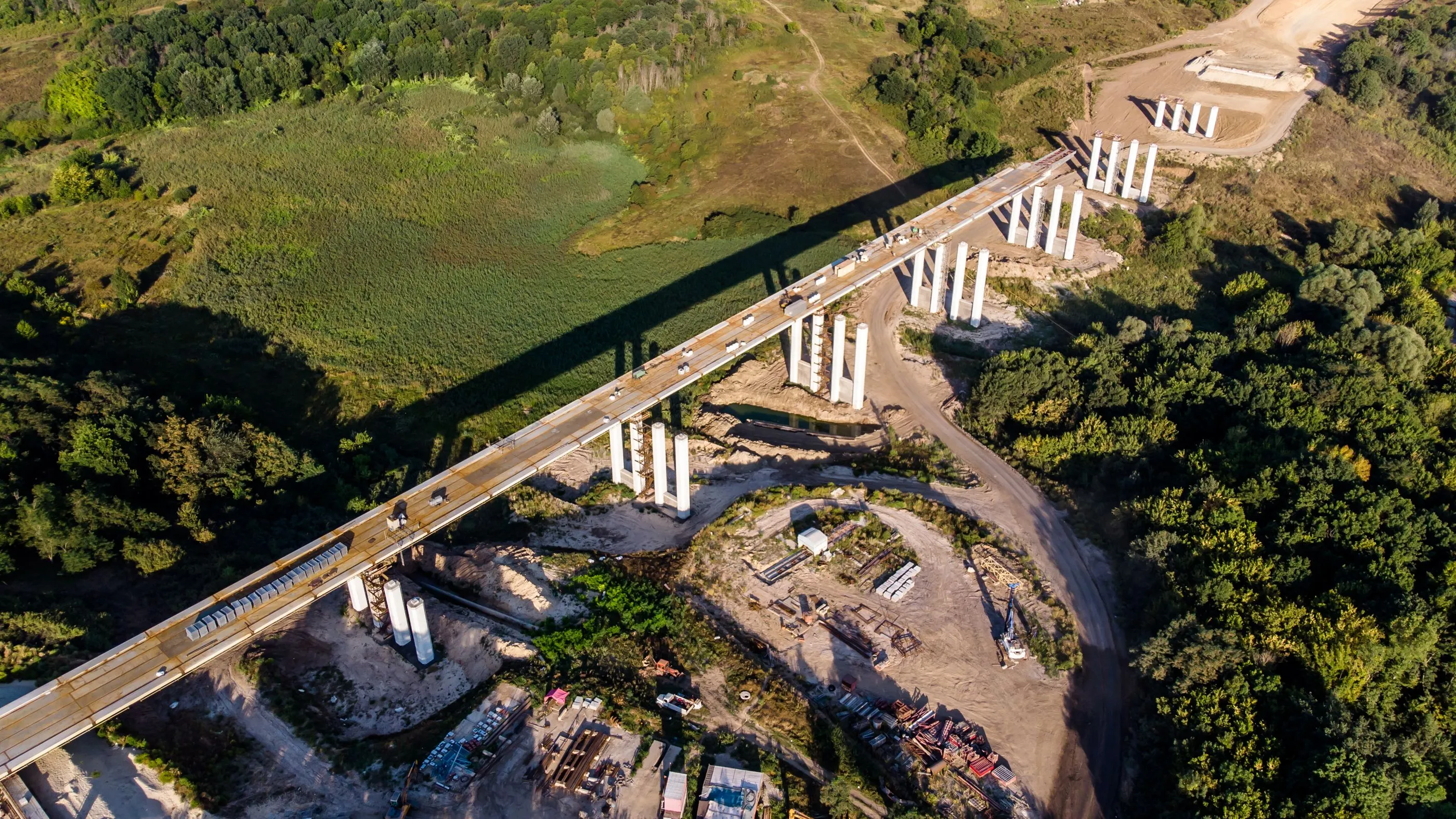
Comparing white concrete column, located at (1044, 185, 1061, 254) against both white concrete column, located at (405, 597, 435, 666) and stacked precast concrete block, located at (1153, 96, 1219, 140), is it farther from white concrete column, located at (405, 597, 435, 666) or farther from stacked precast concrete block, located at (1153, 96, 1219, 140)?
white concrete column, located at (405, 597, 435, 666)

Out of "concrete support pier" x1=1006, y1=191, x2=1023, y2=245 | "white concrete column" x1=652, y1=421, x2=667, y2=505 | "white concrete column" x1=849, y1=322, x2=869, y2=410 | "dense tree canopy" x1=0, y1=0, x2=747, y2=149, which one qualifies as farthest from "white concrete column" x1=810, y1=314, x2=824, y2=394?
"dense tree canopy" x1=0, y1=0, x2=747, y2=149

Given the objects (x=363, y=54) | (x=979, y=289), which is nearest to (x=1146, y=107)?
(x=979, y=289)

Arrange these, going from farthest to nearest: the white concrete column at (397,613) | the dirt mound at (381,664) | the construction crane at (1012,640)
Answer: the construction crane at (1012,640)
the white concrete column at (397,613)
the dirt mound at (381,664)

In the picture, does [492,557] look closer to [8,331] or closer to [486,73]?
[8,331]

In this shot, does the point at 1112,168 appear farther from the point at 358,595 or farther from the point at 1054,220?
the point at 358,595

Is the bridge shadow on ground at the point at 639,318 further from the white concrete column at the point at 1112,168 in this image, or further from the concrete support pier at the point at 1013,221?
the white concrete column at the point at 1112,168

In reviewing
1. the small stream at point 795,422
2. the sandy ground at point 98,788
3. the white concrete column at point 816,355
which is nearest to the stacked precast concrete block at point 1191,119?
the white concrete column at point 816,355
